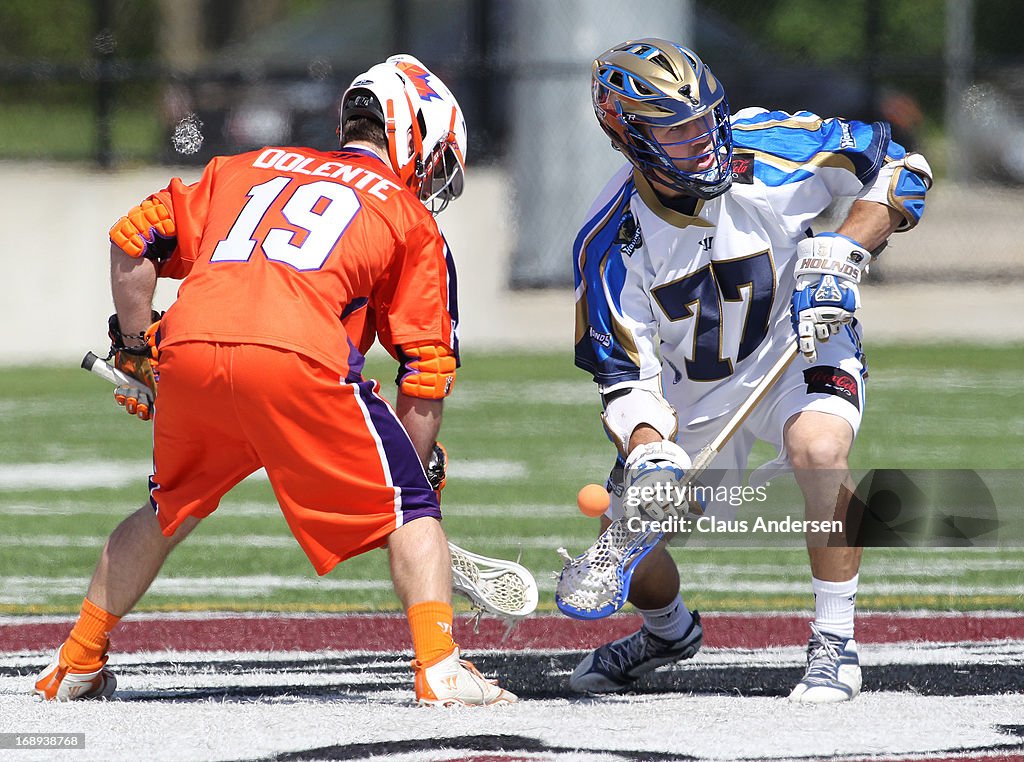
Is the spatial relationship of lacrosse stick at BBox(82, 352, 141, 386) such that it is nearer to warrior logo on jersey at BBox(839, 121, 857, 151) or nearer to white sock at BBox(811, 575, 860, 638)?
white sock at BBox(811, 575, 860, 638)

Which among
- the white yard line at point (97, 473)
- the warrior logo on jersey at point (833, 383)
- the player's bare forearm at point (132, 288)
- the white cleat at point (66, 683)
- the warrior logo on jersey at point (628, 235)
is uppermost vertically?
the warrior logo on jersey at point (628, 235)

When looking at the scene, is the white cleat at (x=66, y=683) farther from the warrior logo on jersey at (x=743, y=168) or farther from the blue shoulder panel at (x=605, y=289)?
the warrior logo on jersey at (x=743, y=168)

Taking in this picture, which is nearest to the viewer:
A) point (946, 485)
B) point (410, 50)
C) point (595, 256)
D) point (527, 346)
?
point (595, 256)

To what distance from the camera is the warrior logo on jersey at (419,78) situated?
4957 mm

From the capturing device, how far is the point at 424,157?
494cm

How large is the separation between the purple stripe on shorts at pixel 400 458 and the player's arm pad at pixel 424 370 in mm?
122

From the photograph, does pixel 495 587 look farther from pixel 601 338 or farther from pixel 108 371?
pixel 108 371

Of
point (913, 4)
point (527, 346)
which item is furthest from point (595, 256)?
point (913, 4)

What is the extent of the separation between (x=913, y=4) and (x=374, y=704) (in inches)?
564

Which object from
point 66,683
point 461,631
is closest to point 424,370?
point 66,683

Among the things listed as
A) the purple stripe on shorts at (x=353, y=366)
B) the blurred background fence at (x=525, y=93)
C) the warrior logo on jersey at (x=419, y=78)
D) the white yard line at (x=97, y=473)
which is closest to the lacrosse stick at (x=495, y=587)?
the purple stripe on shorts at (x=353, y=366)

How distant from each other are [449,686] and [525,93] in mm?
12555

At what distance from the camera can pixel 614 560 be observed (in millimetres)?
4785

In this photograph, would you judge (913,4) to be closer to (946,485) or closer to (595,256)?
(946,485)
